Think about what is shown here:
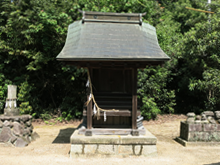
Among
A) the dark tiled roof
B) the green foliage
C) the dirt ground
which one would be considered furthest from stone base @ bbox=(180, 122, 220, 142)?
the green foliage

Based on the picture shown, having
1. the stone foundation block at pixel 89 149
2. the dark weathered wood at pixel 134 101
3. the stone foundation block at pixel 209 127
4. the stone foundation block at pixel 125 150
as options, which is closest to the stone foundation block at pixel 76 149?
the stone foundation block at pixel 89 149

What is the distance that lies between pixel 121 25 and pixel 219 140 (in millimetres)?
5082

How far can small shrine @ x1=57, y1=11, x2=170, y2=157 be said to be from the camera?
5.30m

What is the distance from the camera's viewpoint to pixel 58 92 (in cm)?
1252

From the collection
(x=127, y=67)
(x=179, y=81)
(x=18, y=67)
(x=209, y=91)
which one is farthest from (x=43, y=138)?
(x=179, y=81)

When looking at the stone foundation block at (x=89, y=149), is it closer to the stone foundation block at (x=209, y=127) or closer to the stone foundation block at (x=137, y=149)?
the stone foundation block at (x=137, y=149)

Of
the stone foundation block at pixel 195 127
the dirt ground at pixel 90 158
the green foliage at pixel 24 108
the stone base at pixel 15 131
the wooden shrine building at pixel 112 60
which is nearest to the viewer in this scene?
the dirt ground at pixel 90 158

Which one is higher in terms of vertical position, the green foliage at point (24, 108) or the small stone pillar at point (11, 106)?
the small stone pillar at point (11, 106)

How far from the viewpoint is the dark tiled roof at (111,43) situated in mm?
5059

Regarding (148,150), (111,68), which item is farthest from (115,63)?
(148,150)

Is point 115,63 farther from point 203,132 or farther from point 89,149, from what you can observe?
point 203,132

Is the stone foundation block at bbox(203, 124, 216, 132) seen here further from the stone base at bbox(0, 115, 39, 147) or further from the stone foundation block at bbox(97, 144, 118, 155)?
the stone base at bbox(0, 115, 39, 147)

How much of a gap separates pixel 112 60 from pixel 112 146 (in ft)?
7.56

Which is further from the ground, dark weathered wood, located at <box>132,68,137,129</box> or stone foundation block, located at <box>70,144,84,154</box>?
dark weathered wood, located at <box>132,68,137,129</box>
